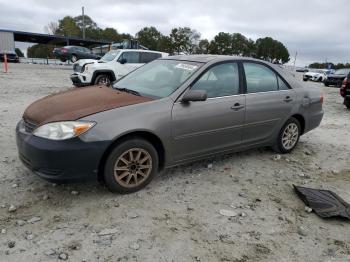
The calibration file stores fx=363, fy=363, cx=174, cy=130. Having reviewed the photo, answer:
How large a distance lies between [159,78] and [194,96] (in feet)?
2.54

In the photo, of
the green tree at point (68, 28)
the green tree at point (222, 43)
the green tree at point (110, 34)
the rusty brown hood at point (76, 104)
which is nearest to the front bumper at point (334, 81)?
the rusty brown hood at point (76, 104)

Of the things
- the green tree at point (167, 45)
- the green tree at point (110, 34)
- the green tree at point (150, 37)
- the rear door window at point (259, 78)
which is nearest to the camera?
the rear door window at point (259, 78)

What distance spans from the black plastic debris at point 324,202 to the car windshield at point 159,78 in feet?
6.45

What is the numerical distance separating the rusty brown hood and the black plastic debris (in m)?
2.15

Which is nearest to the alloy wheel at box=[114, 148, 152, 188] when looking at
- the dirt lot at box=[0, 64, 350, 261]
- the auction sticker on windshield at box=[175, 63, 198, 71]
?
the dirt lot at box=[0, 64, 350, 261]

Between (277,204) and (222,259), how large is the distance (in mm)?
1312

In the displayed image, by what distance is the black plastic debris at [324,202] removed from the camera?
12.8 ft

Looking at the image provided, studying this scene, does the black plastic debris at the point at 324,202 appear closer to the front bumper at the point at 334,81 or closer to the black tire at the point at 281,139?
the black tire at the point at 281,139

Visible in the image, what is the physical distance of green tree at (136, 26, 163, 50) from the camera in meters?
69.8

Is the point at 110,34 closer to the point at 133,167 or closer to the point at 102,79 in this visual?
the point at 102,79

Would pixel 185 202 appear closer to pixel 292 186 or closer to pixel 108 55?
pixel 292 186

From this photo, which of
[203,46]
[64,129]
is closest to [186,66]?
[64,129]

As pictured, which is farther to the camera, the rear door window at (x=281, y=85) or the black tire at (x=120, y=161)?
the rear door window at (x=281, y=85)

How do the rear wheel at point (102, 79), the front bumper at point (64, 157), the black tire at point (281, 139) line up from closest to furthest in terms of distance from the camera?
the front bumper at point (64, 157)
the black tire at point (281, 139)
the rear wheel at point (102, 79)
